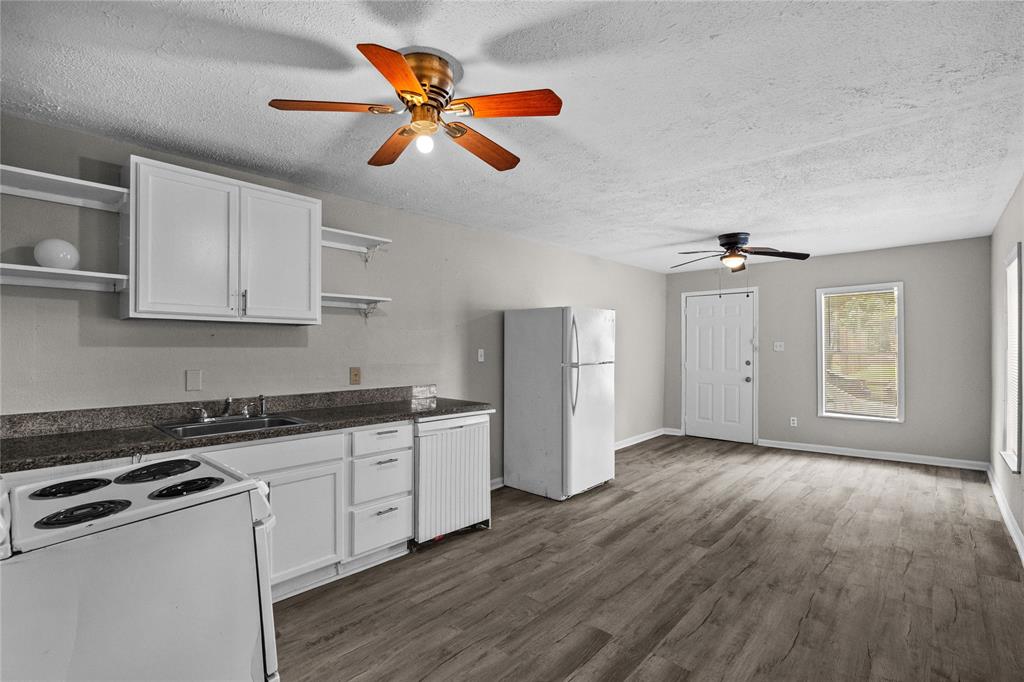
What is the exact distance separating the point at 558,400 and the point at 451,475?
1270 millimetres

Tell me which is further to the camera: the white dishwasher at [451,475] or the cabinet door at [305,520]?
the white dishwasher at [451,475]

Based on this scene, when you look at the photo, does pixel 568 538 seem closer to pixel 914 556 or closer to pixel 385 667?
pixel 385 667

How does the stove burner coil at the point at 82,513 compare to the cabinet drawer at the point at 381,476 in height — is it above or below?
above

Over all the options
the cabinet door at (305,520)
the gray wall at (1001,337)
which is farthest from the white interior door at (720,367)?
the cabinet door at (305,520)

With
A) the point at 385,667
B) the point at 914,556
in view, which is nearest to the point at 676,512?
the point at 914,556

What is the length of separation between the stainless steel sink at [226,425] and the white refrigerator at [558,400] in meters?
2.08

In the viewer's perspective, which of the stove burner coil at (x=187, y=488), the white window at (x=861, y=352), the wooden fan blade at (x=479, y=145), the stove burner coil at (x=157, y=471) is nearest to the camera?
the stove burner coil at (x=187, y=488)

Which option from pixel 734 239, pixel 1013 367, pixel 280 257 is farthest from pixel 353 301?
pixel 1013 367

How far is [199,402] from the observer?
2850mm

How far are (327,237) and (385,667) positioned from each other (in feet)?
8.28

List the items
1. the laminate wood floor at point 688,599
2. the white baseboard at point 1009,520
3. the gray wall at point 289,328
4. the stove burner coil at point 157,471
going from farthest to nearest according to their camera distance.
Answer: the white baseboard at point 1009,520 → the gray wall at point 289,328 → the laminate wood floor at point 688,599 → the stove burner coil at point 157,471

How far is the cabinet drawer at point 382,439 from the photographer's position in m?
2.86

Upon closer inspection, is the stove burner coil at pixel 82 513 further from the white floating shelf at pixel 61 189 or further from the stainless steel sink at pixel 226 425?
the white floating shelf at pixel 61 189

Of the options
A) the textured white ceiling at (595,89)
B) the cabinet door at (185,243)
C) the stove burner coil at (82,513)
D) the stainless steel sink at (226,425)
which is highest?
the textured white ceiling at (595,89)
